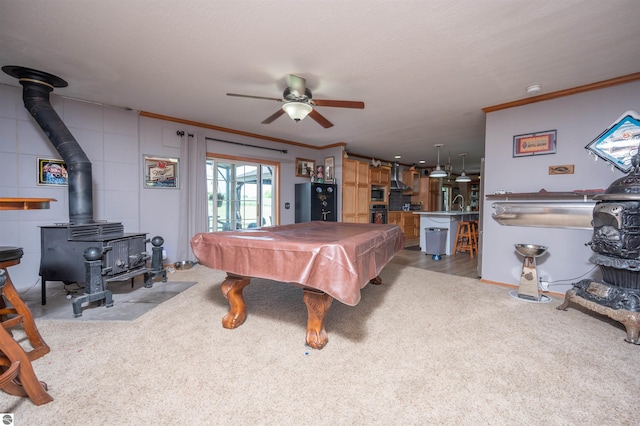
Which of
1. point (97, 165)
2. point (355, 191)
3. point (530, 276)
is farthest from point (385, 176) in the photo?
point (97, 165)

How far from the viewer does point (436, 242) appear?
5.34 m

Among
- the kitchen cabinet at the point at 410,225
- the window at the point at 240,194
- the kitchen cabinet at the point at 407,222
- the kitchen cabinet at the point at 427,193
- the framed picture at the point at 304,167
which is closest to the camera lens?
the window at the point at 240,194

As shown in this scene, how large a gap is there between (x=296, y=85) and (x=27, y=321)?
9.54 ft

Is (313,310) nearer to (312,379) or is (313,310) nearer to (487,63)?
(312,379)

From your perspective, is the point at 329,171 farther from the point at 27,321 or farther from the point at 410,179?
the point at 27,321

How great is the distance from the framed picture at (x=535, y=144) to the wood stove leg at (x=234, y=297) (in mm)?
3668

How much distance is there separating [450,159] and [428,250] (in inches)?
144

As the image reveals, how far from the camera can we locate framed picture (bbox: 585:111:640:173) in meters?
2.70

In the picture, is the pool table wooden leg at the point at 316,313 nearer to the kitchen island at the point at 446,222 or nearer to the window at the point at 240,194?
the window at the point at 240,194

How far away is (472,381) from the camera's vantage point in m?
1.54

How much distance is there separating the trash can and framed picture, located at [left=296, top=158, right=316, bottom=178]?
2959 millimetres

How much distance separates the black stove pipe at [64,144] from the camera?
2893 millimetres

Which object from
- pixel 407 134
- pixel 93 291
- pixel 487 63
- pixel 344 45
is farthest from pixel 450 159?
pixel 93 291

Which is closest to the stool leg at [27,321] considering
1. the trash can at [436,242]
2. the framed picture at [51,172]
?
the framed picture at [51,172]
